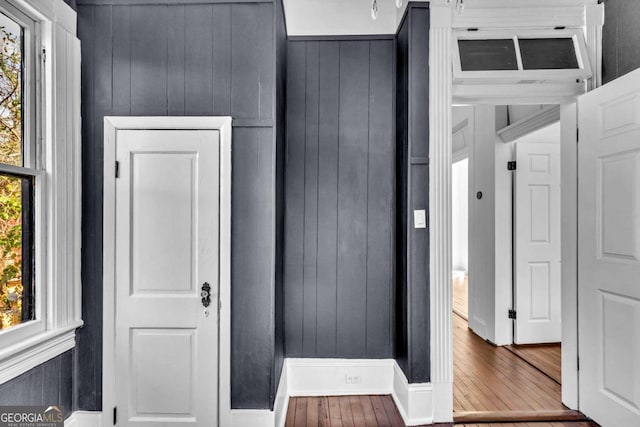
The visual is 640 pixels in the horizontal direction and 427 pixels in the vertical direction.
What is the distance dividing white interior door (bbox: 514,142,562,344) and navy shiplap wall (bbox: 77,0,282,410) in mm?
2960

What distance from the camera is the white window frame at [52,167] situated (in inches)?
82.1

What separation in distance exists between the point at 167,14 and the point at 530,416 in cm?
357

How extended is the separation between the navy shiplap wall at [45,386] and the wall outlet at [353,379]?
1844 millimetres

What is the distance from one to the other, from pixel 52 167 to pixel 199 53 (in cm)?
109

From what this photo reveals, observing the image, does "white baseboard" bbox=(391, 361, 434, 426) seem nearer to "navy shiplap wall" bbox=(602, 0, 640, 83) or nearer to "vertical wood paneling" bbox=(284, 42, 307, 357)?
"vertical wood paneling" bbox=(284, 42, 307, 357)

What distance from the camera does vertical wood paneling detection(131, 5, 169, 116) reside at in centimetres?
242

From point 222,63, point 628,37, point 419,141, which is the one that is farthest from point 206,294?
point 628,37

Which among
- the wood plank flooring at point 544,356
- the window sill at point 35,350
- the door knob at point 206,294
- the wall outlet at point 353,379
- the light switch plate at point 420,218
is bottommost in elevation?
the wood plank flooring at point 544,356

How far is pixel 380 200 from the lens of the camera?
3045mm

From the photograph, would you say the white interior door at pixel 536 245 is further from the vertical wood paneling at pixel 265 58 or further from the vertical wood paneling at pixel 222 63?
the vertical wood paneling at pixel 222 63

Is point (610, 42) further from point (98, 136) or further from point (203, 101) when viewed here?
point (98, 136)

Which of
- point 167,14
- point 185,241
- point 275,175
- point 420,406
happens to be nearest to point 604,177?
point 420,406

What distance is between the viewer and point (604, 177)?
246 centimetres

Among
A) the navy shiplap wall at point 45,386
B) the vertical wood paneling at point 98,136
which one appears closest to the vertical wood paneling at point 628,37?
the vertical wood paneling at point 98,136
